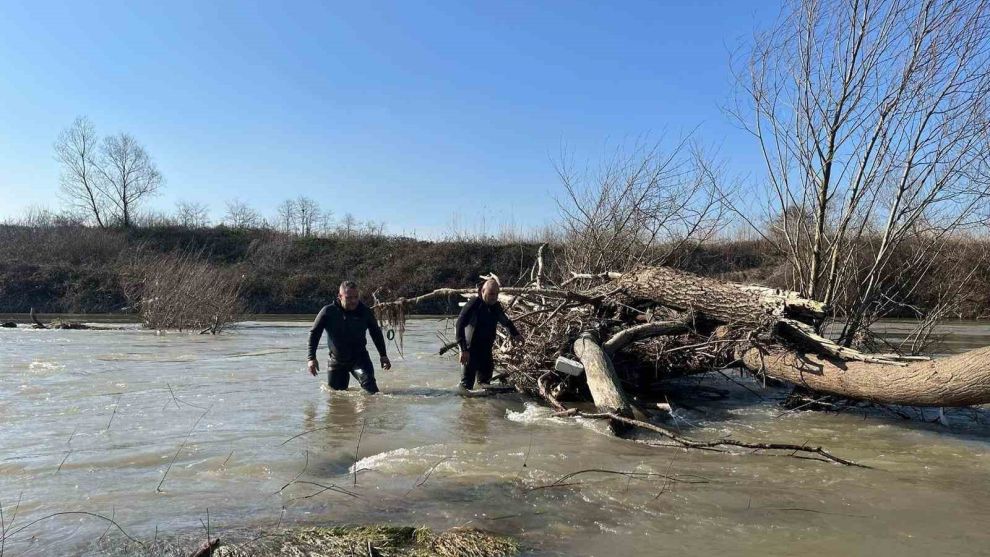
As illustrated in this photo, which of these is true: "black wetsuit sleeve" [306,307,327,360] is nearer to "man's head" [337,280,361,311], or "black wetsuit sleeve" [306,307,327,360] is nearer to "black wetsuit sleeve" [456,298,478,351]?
"man's head" [337,280,361,311]

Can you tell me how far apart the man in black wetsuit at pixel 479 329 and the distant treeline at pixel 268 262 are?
22.9m

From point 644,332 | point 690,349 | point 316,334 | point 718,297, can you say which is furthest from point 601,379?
point 316,334

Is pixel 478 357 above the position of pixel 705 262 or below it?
below

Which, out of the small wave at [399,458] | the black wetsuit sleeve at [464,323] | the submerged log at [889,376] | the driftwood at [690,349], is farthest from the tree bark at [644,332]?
the small wave at [399,458]

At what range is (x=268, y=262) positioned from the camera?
126 ft

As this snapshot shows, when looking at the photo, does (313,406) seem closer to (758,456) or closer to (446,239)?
(758,456)

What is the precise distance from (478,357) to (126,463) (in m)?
4.41

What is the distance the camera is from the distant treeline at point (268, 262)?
33125mm

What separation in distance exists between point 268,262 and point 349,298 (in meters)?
32.7

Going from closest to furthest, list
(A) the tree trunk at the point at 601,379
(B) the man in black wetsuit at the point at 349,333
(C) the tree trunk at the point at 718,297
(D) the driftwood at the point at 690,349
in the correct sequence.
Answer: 1. (D) the driftwood at the point at 690,349
2. (A) the tree trunk at the point at 601,379
3. (C) the tree trunk at the point at 718,297
4. (B) the man in black wetsuit at the point at 349,333

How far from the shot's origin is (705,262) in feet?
121

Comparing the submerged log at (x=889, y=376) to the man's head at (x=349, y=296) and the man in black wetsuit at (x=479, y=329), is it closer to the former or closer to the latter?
the man in black wetsuit at (x=479, y=329)

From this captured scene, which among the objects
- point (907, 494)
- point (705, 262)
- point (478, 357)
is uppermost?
point (705, 262)

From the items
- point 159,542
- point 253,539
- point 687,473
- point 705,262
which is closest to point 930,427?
point 687,473
